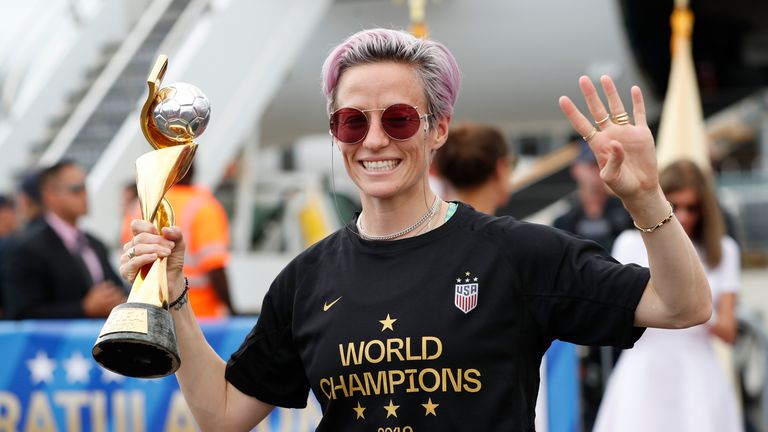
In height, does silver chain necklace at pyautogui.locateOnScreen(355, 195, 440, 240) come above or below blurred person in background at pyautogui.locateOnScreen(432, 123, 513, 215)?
below

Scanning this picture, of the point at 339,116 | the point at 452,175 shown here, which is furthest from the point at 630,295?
the point at 452,175

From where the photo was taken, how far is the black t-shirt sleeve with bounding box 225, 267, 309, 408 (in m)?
2.47

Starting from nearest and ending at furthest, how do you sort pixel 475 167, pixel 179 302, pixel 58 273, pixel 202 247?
1. pixel 179 302
2. pixel 475 167
3. pixel 58 273
4. pixel 202 247

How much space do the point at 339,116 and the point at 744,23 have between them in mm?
20671

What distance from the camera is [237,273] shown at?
12242mm

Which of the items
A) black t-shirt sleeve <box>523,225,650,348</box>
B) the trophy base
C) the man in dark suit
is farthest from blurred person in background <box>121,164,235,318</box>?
black t-shirt sleeve <box>523,225,650,348</box>

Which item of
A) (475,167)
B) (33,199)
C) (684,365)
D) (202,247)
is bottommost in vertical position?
(684,365)

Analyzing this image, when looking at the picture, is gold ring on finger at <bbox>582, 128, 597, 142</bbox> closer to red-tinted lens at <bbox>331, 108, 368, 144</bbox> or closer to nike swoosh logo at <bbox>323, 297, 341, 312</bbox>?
red-tinted lens at <bbox>331, 108, 368, 144</bbox>

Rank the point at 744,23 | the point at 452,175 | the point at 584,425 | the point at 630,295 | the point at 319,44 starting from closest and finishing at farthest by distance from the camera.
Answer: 1. the point at 630,295
2. the point at 452,175
3. the point at 584,425
4. the point at 319,44
5. the point at 744,23

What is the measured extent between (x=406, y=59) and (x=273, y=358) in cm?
68

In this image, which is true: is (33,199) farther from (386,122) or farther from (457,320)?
(457,320)

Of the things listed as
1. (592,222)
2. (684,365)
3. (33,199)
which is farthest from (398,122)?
(592,222)

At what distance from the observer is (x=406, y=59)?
2314 millimetres

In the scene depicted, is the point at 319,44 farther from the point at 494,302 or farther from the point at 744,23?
the point at 494,302
